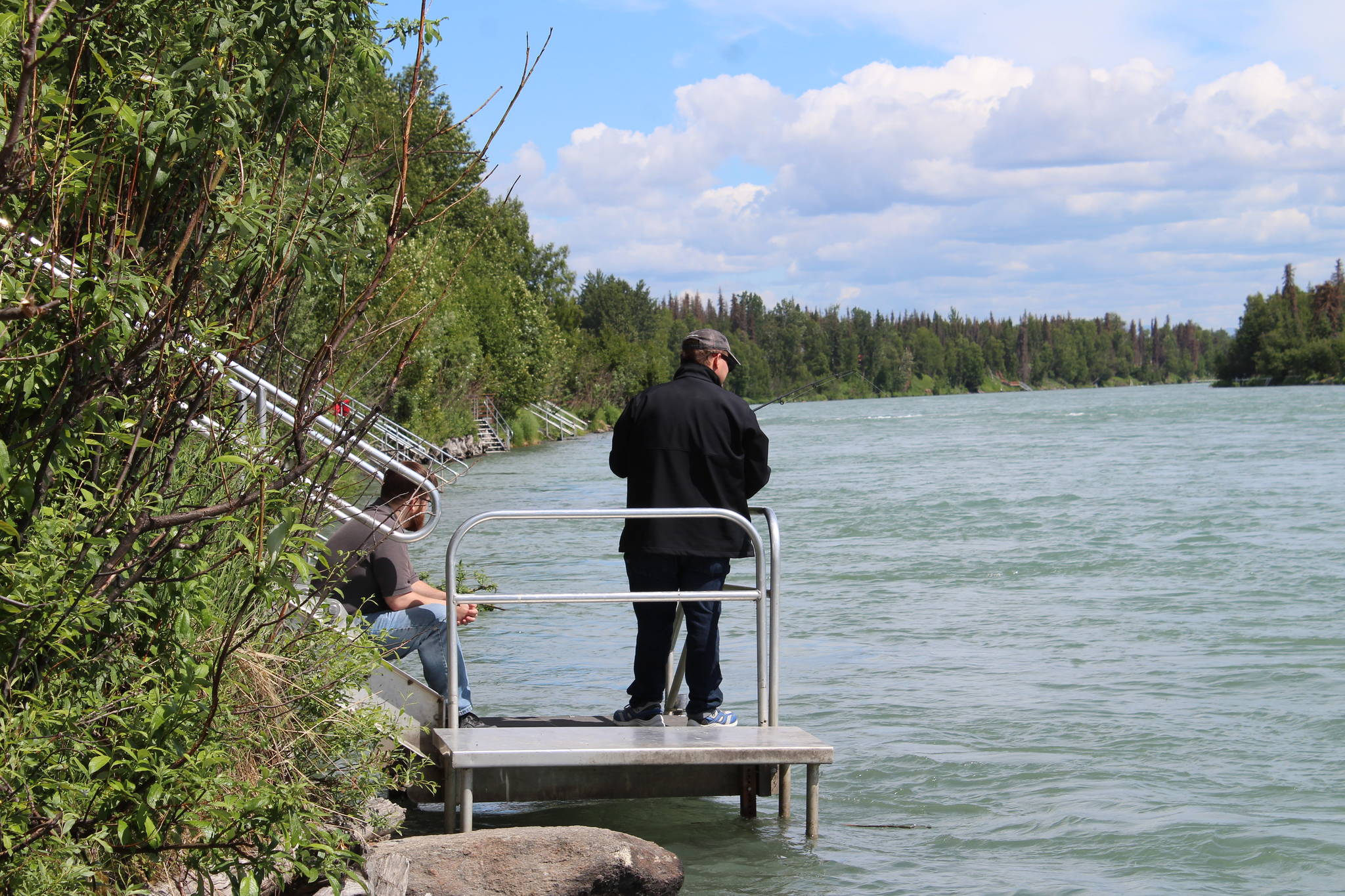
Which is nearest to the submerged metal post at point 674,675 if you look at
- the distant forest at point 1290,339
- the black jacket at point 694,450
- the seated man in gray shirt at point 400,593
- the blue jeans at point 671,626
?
the blue jeans at point 671,626

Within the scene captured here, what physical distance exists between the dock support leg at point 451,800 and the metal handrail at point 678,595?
1.27 ft

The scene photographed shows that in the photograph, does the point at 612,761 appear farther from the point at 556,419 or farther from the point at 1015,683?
the point at 556,419

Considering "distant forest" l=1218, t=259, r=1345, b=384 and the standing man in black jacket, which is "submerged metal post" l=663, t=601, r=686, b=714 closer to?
the standing man in black jacket

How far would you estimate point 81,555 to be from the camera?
391 cm

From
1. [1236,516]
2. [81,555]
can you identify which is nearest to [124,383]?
[81,555]

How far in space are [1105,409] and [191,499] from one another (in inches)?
3472

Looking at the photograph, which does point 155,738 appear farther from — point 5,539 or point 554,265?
point 554,265

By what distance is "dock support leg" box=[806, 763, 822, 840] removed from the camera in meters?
6.58

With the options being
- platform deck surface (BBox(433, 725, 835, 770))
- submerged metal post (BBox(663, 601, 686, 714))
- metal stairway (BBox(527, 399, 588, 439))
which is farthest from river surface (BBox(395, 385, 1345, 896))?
metal stairway (BBox(527, 399, 588, 439))

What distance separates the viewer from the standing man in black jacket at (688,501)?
21.5ft

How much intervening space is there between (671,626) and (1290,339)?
491 feet

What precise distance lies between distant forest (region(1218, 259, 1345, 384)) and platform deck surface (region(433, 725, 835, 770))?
143m

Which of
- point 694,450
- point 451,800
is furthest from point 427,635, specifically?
point 694,450

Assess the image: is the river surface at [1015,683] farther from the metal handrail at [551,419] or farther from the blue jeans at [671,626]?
the metal handrail at [551,419]
